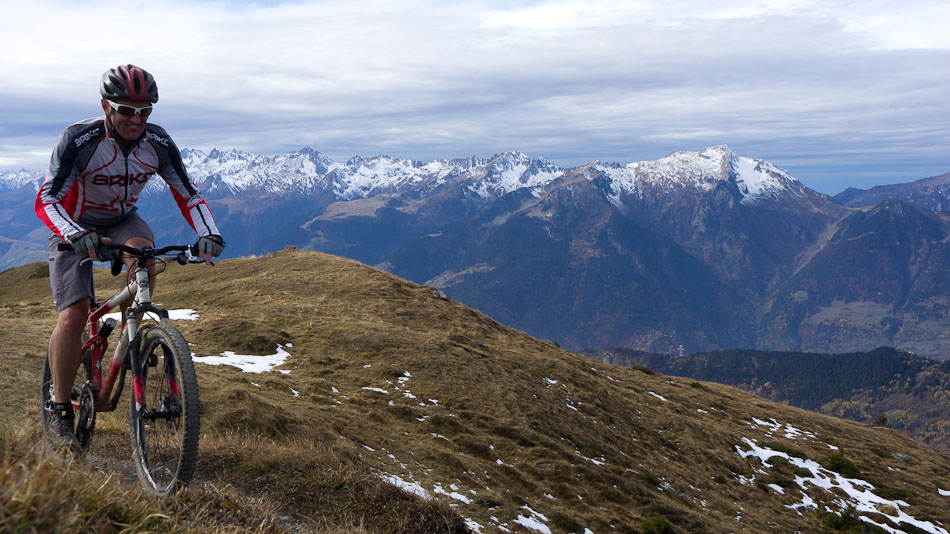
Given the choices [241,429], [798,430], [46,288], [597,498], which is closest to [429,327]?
[597,498]

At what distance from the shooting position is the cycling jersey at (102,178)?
6.98 metres

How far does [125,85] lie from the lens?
7090 millimetres

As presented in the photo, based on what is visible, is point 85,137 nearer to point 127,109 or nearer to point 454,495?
point 127,109

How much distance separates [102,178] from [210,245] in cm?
166

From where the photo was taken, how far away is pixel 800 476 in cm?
4006

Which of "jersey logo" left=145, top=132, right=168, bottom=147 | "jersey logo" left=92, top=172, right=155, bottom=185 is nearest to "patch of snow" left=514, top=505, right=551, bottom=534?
"jersey logo" left=92, top=172, right=155, bottom=185

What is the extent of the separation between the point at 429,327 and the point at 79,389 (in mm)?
29983

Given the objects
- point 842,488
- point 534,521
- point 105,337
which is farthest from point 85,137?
point 842,488

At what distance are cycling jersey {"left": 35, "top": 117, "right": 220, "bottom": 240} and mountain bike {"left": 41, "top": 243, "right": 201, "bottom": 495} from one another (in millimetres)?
588

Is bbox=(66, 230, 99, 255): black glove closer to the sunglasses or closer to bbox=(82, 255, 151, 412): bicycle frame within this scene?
bbox=(82, 255, 151, 412): bicycle frame

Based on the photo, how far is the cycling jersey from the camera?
698 cm

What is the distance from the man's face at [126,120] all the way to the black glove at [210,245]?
5.31ft

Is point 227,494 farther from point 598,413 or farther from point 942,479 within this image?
point 942,479

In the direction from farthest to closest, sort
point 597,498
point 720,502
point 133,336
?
point 720,502 → point 597,498 → point 133,336
